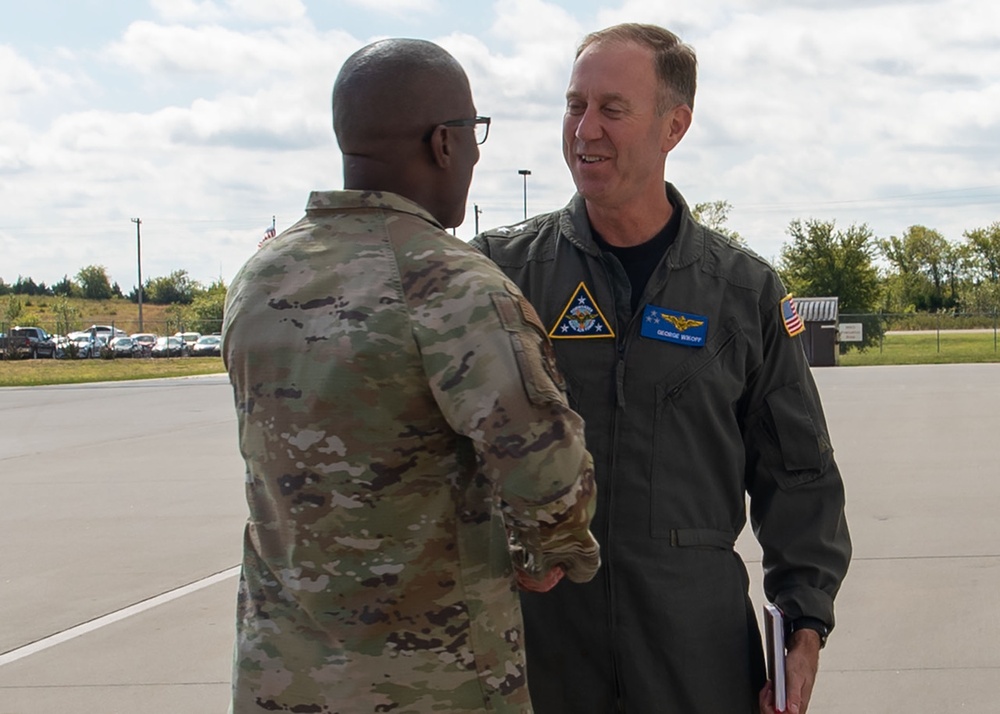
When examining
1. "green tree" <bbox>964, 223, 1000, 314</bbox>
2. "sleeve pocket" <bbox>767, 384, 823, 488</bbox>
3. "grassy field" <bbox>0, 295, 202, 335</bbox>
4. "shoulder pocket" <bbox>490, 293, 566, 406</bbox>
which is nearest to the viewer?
"shoulder pocket" <bbox>490, 293, 566, 406</bbox>

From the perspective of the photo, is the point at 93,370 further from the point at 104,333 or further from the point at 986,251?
the point at 986,251

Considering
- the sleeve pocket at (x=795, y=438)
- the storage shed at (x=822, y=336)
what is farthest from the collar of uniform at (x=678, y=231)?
the storage shed at (x=822, y=336)

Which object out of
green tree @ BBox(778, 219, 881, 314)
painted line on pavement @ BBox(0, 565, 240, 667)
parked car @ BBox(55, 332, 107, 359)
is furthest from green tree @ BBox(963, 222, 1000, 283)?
painted line on pavement @ BBox(0, 565, 240, 667)

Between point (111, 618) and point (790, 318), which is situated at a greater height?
point (790, 318)

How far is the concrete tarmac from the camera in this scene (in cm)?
529

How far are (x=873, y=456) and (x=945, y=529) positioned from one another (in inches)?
150

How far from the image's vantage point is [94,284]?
127 meters

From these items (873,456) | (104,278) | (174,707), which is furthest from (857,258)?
(104,278)

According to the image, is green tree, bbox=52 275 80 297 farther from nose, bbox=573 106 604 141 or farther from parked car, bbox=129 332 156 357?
nose, bbox=573 106 604 141

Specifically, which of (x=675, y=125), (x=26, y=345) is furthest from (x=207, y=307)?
(x=675, y=125)

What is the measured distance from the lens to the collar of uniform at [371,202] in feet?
6.42

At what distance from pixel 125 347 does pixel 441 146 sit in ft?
188

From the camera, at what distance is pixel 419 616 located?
190 centimetres

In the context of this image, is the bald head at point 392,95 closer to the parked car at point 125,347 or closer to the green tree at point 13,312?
the parked car at point 125,347
